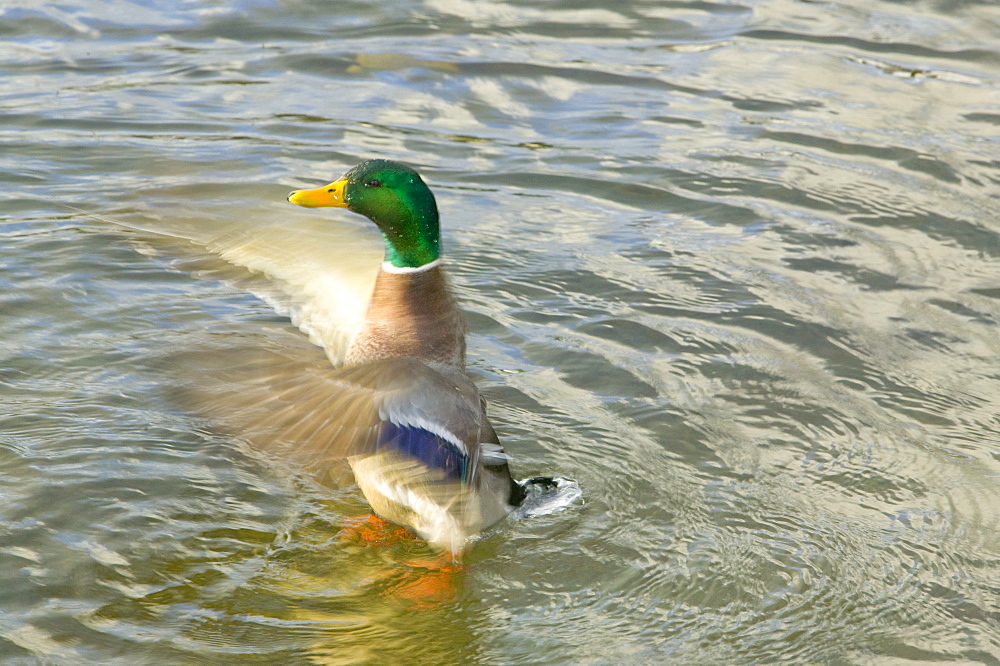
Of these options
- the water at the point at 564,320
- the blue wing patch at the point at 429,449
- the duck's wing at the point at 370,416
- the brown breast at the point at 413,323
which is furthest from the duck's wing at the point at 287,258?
the blue wing patch at the point at 429,449

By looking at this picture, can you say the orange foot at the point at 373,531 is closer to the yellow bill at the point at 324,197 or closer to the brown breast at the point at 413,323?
the brown breast at the point at 413,323

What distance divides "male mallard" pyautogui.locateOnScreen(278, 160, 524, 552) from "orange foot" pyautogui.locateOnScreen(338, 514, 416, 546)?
0.25 feet

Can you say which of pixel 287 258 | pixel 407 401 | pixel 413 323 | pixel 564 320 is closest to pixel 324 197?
pixel 413 323

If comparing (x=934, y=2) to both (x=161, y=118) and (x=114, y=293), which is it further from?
(x=114, y=293)

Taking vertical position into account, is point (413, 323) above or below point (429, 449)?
above

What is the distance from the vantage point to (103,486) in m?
4.11

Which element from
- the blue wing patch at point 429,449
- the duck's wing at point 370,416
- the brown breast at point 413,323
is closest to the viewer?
the duck's wing at point 370,416

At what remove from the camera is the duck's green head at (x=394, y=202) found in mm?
4391

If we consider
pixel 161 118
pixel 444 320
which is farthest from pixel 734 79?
pixel 444 320

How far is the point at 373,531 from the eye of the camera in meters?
4.12

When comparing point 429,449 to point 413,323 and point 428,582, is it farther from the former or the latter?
point 413,323

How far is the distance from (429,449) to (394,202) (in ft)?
3.76

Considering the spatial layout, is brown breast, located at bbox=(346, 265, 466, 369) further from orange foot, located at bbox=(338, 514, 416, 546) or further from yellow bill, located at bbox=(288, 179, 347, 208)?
orange foot, located at bbox=(338, 514, 416, 546)

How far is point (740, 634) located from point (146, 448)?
2.24 m
